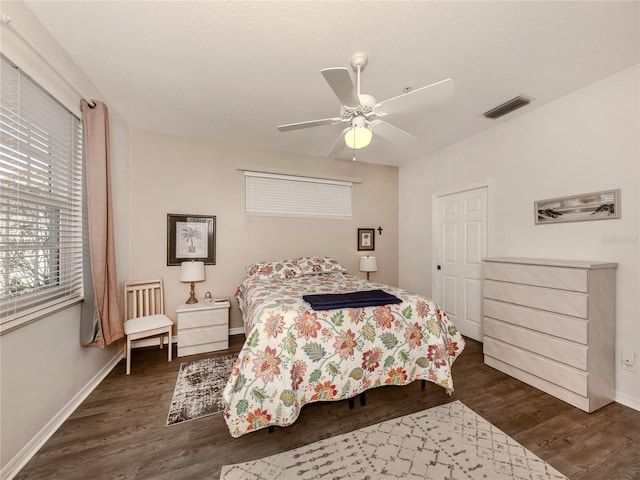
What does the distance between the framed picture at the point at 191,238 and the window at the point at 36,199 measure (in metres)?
1.16

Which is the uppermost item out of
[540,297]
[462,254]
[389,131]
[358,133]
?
[389,131]

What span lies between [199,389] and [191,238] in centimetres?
184

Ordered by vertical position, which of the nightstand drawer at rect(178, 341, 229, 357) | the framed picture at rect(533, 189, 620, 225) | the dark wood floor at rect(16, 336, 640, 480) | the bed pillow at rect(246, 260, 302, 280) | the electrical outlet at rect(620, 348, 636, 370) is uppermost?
the framed picture at rect(533, 189, 620, 225)

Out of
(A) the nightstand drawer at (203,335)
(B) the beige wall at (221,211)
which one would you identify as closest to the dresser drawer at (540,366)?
(B) the beige wall at (221,211)

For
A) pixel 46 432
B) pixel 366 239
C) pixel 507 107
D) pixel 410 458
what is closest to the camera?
pixel 410 458

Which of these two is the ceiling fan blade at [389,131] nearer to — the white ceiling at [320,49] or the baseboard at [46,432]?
the white ceiling at [320,49]

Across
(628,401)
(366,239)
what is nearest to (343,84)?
(366,239)

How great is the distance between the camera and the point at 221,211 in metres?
3.50

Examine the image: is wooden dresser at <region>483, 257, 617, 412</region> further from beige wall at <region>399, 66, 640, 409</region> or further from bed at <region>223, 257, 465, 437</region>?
bed at <region>223, 257, 465, 437</region>

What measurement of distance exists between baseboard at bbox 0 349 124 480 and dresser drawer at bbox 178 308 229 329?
75 centimetres

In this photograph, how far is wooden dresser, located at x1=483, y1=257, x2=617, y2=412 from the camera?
193cm

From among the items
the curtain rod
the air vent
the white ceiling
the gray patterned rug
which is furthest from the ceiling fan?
the gray patterned rug

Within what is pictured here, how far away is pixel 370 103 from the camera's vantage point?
177 cm

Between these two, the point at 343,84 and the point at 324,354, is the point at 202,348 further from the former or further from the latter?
the point at 343,84
